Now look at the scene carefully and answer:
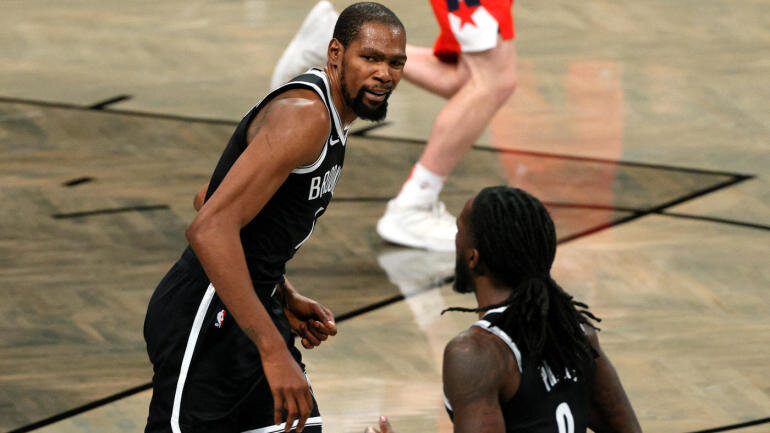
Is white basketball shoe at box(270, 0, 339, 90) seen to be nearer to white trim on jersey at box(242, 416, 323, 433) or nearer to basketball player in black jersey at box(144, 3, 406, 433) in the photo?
basketball player in black jersey at box(144, 3, 406, 433)

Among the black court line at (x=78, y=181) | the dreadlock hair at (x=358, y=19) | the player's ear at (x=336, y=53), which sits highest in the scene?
the dreadlock hair at (x=358, y=19)

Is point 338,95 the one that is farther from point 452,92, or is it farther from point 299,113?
point 452,92

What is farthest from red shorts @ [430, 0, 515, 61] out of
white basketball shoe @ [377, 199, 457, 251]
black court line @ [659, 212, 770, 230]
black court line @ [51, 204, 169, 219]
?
black court line @ [51, 204, 169, 219]

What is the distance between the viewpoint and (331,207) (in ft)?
17.7

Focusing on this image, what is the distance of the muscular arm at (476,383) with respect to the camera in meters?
2.39

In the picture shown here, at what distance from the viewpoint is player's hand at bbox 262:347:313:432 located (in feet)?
8.29

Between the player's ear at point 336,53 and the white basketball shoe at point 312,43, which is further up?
the player's ear at point 336,53

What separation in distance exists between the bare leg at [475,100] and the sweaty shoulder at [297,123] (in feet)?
7.34

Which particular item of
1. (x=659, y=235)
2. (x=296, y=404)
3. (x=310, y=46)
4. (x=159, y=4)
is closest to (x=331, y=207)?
(x=310, y=46)

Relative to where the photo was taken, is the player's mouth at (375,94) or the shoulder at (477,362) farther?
the player's mouth at (375,94)

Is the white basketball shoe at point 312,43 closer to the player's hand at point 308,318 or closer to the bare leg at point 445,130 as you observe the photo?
the bare leg at point 445,130

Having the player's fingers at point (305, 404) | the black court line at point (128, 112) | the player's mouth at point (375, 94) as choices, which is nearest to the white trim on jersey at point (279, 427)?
the player's fingers at point (305, 404)

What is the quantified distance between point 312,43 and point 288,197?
2.71 m

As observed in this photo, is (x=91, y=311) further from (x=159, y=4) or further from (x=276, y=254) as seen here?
(x=159, y=4)
